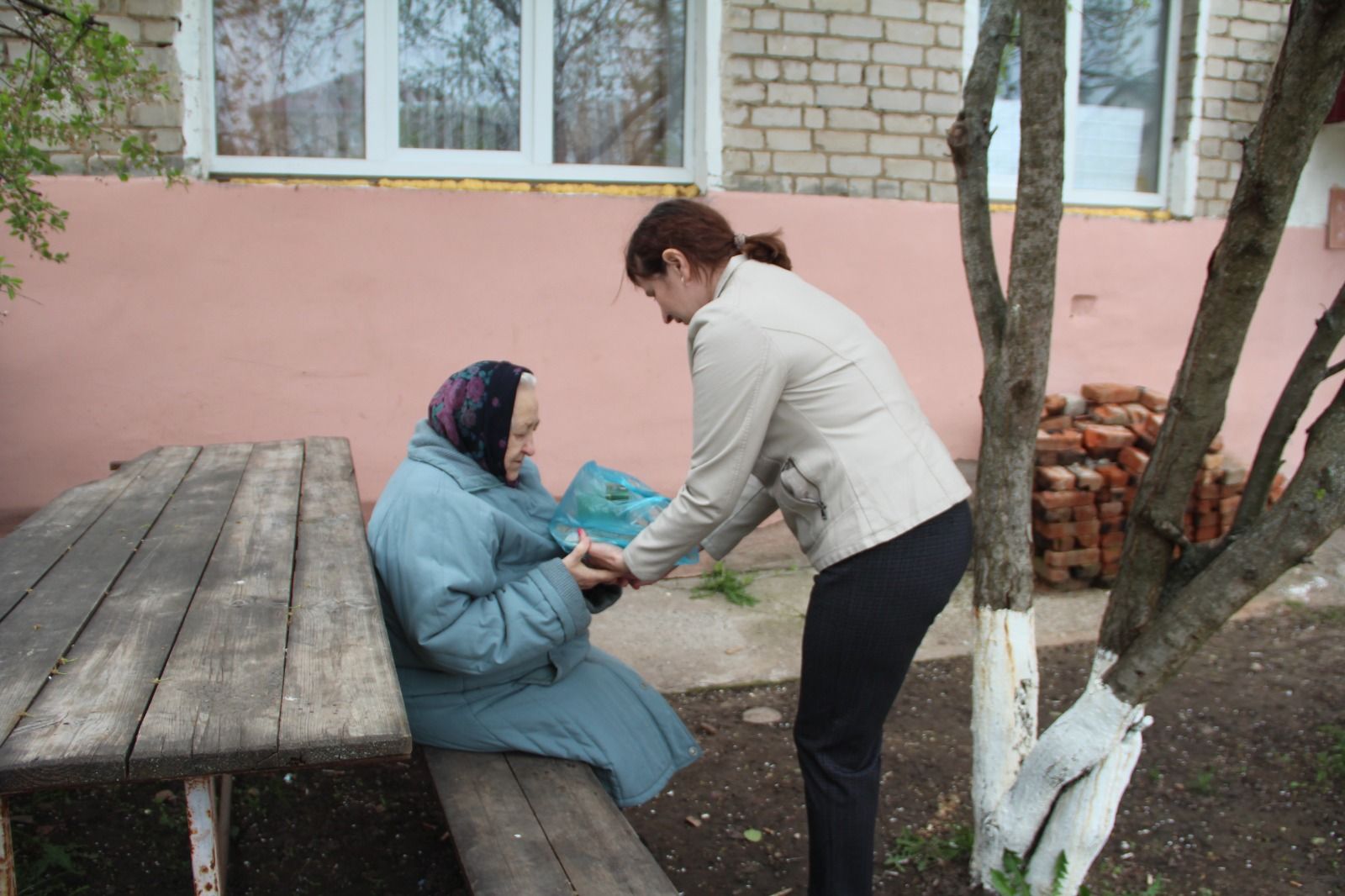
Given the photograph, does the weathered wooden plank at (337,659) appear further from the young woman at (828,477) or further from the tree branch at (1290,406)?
the tree branch at (1290,406)

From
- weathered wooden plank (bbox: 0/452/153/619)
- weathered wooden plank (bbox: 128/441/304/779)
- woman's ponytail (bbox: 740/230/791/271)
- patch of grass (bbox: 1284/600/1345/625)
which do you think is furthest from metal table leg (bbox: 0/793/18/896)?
patch of grass (bbox: 1284/600/1345/625)

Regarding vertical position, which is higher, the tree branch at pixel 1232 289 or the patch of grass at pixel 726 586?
the tree branch at pixel 1232 289

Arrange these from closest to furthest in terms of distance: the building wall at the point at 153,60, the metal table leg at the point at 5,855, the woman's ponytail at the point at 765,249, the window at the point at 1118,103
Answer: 1. the metal table leg at the point at 5,855
2. the woman's ponytail at the point at 765,249
3. the building wall at the point at 153,60
4. the window at the point at 1118,103

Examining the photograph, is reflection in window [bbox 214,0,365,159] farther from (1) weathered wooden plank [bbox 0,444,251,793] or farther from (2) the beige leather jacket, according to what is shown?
(2) the beige leather jacket

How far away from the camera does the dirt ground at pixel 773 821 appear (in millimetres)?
2896

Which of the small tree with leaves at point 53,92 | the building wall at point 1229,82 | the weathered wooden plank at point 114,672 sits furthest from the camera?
the building wall at point 1229,82

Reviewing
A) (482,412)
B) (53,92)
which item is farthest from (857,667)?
(53,92)

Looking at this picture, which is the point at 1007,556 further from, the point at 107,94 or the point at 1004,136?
the point at 1004,136

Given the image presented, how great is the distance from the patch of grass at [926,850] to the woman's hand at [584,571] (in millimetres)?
1185

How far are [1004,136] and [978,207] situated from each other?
3.35 meters

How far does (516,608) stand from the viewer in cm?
238

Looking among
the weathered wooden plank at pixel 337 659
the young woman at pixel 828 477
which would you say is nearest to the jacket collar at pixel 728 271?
the young woman at pixel 828 477

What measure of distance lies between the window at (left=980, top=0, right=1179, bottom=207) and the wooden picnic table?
185 inches

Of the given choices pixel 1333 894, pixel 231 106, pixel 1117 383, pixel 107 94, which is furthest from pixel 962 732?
pixel 231 106
